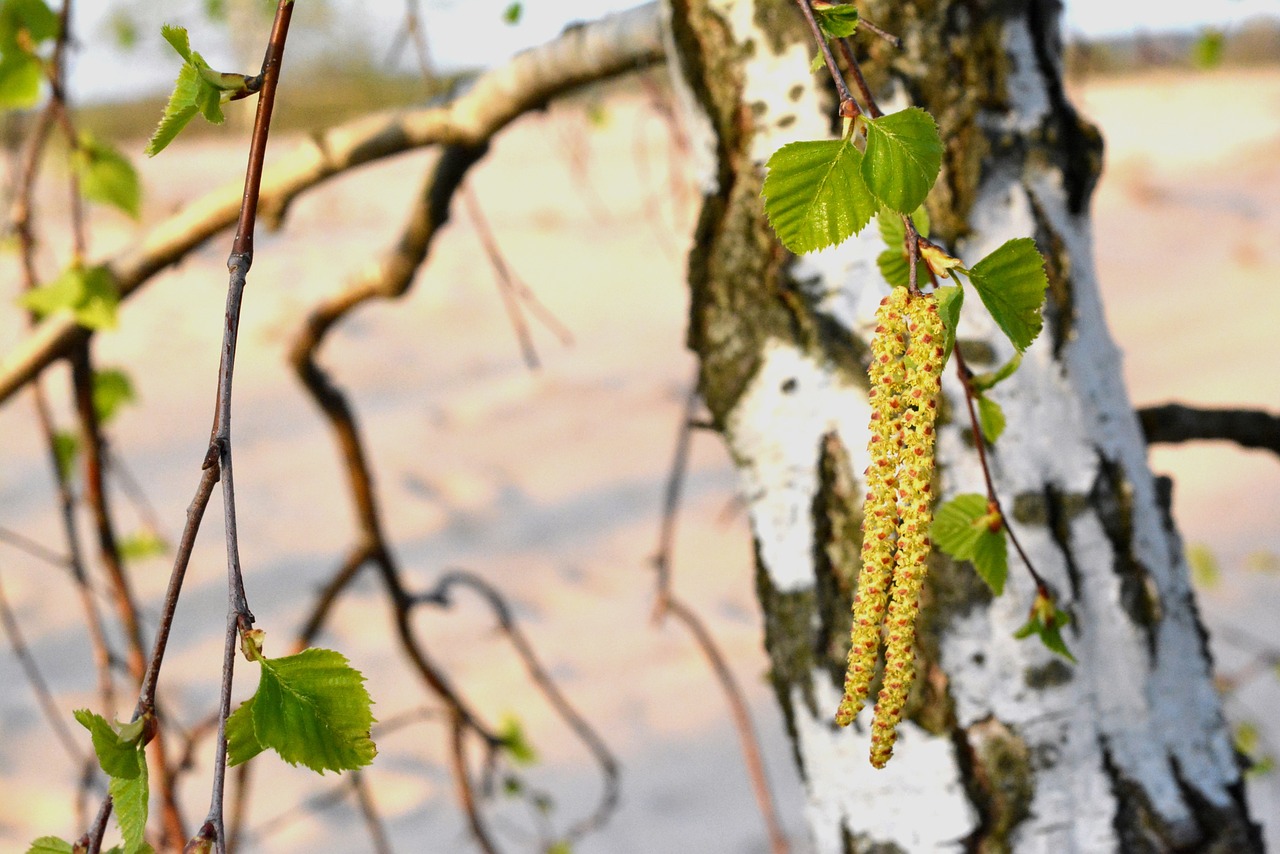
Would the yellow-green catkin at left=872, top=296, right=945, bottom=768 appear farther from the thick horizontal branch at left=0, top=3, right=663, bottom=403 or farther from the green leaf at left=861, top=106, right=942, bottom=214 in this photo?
the thick horizontal branch at left=0, top=3, right=663, bottom=403

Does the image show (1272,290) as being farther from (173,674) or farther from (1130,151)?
(173,674)

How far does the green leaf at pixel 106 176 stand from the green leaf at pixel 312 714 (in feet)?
2.54

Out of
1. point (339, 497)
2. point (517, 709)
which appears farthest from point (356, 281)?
point (339, 497)

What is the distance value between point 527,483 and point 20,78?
137 inches

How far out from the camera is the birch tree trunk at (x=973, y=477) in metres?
0.69

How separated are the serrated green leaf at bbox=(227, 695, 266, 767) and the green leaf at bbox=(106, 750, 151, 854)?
30mm

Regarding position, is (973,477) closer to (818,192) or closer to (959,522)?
(959,522)

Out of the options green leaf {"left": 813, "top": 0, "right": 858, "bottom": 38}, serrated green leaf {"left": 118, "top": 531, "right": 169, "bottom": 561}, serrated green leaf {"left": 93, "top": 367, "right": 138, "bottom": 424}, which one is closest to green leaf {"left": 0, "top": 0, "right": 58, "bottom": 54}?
serrated green leaf {"left": 93, "top": 367, "right": 138, "bottom": 424}

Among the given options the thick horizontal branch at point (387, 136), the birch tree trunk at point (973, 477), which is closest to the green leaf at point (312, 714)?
the birch tree trunk at point (973, 477)

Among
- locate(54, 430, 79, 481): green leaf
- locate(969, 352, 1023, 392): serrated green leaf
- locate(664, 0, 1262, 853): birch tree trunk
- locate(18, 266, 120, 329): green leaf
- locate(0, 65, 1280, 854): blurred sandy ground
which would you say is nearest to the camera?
locate(969, 352, 1023, 392): serrated green leaf

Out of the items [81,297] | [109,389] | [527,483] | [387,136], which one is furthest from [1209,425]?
[527,483]

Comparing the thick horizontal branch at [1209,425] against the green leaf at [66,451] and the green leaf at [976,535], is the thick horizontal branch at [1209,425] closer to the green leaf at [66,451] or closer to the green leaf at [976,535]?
the green leaf at [976,535]

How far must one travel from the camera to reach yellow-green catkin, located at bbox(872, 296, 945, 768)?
1.12 ft

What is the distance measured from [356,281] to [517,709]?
6.54 feet
